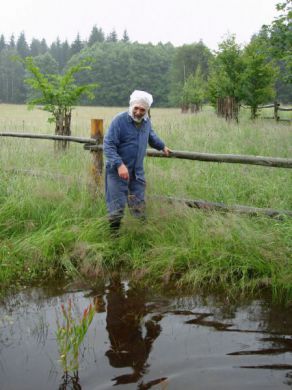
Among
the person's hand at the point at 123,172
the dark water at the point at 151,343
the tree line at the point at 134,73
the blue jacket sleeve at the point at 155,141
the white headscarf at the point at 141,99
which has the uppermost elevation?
the tree line at the point at 134,73

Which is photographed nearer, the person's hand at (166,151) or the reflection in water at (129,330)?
the reflection in water at (129,330)

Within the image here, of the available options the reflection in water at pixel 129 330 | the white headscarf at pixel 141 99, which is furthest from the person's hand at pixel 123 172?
the reflection in water at pixel 129 330

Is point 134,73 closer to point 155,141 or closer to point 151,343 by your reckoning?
point 155,141

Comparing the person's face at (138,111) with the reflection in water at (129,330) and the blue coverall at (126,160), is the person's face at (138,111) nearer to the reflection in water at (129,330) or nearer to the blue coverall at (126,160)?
the blue coverall at (126,160)

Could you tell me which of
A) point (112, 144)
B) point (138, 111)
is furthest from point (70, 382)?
point (138, 111)

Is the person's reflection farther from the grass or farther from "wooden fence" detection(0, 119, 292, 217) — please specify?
"wooden fence" detection(0, 119, 292, 217)

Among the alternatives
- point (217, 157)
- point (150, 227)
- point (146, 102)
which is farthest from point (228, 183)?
point (146, 102)

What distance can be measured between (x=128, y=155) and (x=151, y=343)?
2295mm

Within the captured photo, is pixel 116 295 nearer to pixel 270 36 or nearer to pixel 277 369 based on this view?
pixel 277 369

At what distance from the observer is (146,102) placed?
468cm

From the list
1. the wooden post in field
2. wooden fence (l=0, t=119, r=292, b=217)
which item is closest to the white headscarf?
wooden fence (l=0, t=119, r=292, b=217)

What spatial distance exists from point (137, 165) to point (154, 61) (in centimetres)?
7584

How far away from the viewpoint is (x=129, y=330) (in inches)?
140

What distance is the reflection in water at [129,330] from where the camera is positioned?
10.1 feet
